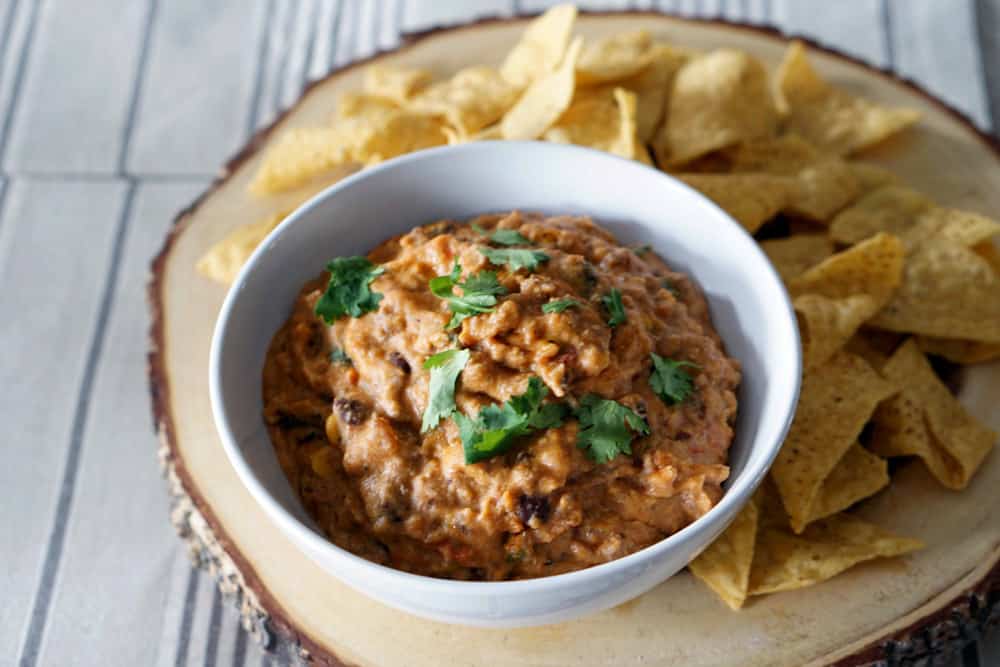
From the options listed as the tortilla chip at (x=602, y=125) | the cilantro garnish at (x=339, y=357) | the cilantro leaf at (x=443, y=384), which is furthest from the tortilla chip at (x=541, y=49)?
the cilantro leaf at (x=443, y=384)

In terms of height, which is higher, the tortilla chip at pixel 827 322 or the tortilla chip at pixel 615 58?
the tortilla chip at pixel 615 58

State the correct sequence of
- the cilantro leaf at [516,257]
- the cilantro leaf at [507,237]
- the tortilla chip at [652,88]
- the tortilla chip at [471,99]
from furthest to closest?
the tortilla chip at [652,88] < the tortilla chip at [471,99] < the cilantro leaf at [507,237] < the cilantro leaf at [516,257]

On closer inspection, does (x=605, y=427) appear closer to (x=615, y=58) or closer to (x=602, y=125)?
(x=602, y=125)

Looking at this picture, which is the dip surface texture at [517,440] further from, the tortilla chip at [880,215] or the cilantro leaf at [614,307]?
the tortilla chip at [880,215]

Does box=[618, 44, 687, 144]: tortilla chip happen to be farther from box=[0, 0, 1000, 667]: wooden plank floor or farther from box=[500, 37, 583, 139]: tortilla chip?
box=[0, 0, 1000, 667]: wooden plank floor

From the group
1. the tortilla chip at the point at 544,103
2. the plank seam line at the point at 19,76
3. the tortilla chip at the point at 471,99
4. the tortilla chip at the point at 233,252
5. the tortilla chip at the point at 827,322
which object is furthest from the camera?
the plank seam line at the point at 19,76

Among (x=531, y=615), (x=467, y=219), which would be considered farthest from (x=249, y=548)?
(x=467, y=219)
